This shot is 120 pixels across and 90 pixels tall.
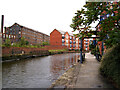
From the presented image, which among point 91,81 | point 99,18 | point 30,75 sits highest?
point 99,18

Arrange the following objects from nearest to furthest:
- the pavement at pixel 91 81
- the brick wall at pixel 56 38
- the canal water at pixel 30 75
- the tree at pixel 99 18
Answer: the pavement at pixel 91 81 < the tree at pixel 99 18 < the canal water at pixel 30 75 < the brick wall at pixel 56 38

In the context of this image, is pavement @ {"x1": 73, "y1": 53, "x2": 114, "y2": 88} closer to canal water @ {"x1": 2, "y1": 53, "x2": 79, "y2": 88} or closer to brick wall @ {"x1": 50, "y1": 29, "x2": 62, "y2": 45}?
canal water @ {"x1": 2, "y1": 53, "x2": 79, "y2": 88}

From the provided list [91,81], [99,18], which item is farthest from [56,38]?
[91,81]

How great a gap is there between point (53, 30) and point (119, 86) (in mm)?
72221

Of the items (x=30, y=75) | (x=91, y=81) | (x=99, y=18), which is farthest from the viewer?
(x=30, y=75)

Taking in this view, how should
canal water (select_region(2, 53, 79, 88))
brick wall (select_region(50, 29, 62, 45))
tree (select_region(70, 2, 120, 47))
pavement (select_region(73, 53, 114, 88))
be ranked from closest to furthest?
pavement (select_region(73, 53, 114, 88)), tree (select_region(70, 2, 120, 47)), canal water (select_region(2, 53, 79, 88)), brick wall (select_region(50, 29, 62, 45))

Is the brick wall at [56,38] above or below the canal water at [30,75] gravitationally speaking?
above

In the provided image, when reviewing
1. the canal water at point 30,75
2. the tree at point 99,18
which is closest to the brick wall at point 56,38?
the canal water at point 30,75

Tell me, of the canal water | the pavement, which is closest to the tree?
the pavement

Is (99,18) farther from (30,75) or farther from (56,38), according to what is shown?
(56,38)

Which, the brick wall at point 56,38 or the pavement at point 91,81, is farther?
the brick wall at point 56,38

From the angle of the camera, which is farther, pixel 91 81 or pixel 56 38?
pixel 56 38

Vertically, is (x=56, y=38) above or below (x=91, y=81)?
above

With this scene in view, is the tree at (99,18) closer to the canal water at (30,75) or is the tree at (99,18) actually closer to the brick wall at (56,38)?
the canal water at (30,75)
